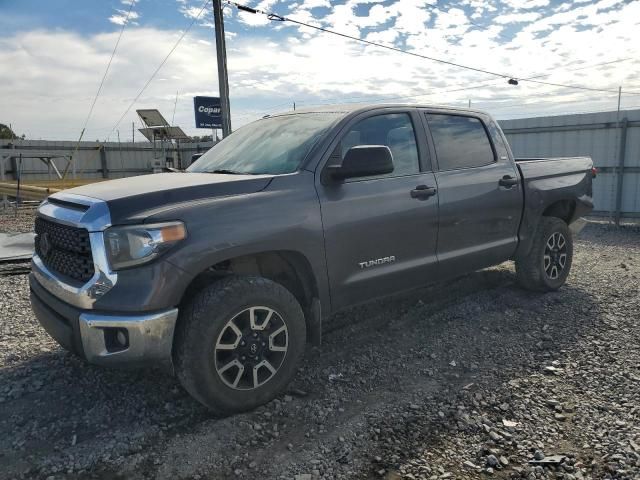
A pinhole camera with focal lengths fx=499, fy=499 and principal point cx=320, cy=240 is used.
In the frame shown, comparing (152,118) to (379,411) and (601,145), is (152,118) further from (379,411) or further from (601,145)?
(379,411)

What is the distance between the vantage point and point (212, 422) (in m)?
2.90

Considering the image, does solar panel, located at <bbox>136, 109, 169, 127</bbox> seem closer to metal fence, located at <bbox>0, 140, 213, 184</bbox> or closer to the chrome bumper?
metal fence, located at <bbox>0, 140, 213, 184</bbox>

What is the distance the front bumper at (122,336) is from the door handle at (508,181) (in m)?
3.18

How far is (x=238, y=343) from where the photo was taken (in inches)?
115

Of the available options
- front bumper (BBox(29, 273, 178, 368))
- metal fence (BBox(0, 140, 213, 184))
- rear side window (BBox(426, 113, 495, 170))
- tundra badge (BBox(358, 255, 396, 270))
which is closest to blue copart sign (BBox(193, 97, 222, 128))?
metal fence (BBox(0, 140, 213, 184))

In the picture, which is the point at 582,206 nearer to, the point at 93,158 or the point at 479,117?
the point at 479,117

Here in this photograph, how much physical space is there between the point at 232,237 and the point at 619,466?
2.31m

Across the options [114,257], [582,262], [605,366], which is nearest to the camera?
[114,257]

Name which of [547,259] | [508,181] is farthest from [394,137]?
[547,259]

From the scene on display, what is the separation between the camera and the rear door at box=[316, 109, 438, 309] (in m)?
3.35

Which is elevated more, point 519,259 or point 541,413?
point 519,259

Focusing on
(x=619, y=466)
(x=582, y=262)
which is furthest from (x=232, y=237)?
(x=582, y=262)

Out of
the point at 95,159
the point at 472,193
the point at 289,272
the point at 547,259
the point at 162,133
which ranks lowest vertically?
the point at 547,259

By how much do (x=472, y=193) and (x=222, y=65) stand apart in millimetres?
8515
